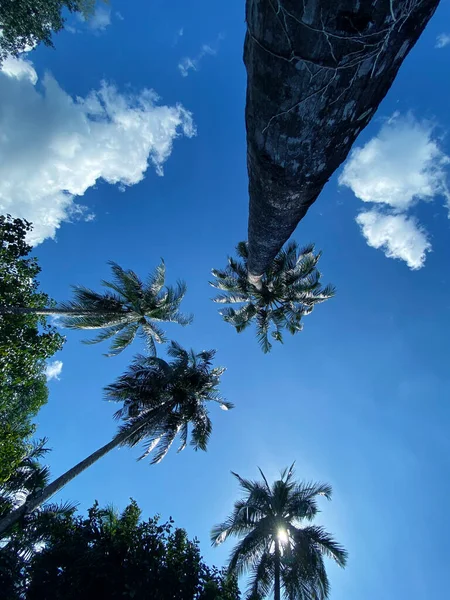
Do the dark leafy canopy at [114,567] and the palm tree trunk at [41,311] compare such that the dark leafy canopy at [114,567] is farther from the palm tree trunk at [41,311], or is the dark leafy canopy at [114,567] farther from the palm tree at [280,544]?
the palm tree trunk at [41,311]

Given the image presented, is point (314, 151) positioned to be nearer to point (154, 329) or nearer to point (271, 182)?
point (271, 182)

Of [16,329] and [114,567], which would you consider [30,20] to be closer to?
[16,329]

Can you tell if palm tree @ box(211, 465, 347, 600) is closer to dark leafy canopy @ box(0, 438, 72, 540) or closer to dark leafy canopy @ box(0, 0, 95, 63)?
dark leafy canopy @ box(0, 438, 72, 540)

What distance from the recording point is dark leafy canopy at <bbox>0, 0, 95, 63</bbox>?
1169 cm

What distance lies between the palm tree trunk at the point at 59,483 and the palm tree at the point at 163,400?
0.14ft

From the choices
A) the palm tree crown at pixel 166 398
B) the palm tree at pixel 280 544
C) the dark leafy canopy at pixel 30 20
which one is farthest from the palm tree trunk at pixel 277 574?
the dark leafy canopy at pixel 30 20

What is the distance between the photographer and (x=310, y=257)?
58.4 feet

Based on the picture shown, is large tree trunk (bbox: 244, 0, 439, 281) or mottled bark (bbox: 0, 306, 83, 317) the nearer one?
large tree trunk (bbox: 244, 0, 439, 281)

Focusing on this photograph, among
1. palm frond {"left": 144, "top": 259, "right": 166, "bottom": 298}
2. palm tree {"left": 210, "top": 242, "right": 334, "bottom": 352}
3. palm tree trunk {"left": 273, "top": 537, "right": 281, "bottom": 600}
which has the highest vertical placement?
palm tree {"left": 210, "top": 242, "right": 334, "bottom": 352}

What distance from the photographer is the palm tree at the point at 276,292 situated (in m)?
17.8

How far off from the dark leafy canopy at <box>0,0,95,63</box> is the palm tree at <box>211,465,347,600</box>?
23.0 m

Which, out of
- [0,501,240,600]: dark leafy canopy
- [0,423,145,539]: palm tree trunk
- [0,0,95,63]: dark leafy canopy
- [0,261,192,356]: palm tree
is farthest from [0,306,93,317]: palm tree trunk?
[0,0,95,63]: dark leafy canopy

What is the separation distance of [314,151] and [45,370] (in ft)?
74.7

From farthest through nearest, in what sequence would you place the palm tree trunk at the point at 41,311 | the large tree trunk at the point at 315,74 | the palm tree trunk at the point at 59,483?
the palm tree trunk at the point at 41,311 → the palm tree trunk at the point at 59,483 → the large tree trunk at the point at 315,74
